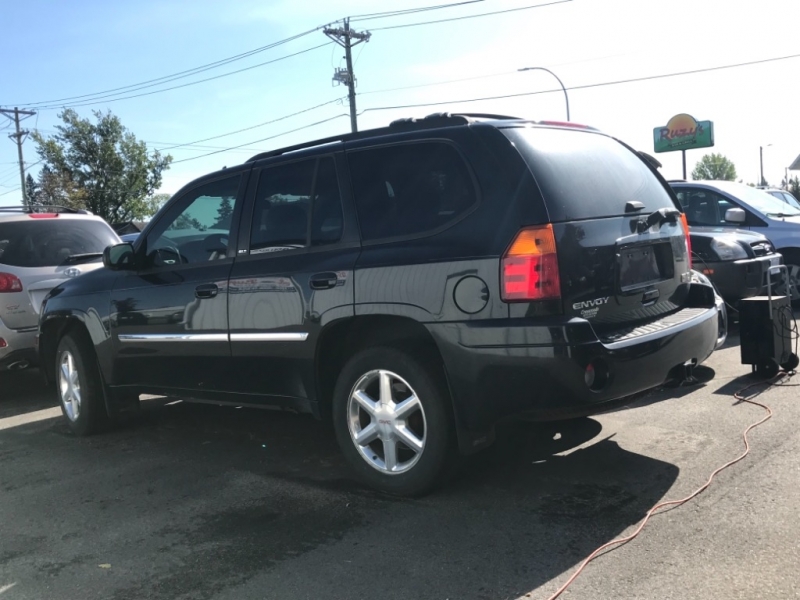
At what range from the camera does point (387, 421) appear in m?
4.01

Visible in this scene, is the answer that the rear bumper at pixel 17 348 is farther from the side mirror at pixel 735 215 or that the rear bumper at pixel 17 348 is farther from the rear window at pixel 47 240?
the side mirror at pixel 735 215

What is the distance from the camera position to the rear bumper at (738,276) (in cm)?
806

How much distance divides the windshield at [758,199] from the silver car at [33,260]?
305 inches

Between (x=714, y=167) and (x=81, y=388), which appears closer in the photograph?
(x=81, y=388)

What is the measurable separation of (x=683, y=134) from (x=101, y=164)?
36.5m

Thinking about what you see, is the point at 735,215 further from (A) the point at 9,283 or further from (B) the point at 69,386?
(A) the point at 9,283

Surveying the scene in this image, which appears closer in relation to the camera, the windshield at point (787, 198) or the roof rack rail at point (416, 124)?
the roof rack rail at point (416, 124)

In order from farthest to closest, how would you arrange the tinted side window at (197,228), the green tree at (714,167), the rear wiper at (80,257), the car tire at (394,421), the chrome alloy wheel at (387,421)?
the green tree at (714,167) < the rear wiper at (80,257) < the tinted side window at (197,228) < the chrome alloy wheel at (387,421) < the car tire at (394,421)

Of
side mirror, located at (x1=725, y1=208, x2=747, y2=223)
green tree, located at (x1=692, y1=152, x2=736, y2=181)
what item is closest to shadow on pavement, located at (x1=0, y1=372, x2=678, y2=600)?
side mirror, located at (x1=725, y1=208, x2=747, y2=223)

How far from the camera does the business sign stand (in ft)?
152

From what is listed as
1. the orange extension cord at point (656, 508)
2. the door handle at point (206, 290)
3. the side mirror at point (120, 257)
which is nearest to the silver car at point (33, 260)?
the side mirror at point (120, 257)

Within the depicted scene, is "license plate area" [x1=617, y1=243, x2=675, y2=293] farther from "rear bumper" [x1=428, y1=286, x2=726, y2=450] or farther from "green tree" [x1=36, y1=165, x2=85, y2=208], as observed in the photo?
"green tree" [x1=36, y1=165, x2=85, y2=208]

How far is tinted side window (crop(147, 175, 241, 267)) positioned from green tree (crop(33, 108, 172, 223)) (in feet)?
149

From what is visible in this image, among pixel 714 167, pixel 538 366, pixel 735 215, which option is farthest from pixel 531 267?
pixel 714 167
